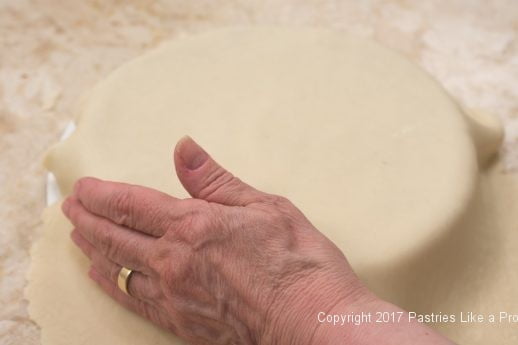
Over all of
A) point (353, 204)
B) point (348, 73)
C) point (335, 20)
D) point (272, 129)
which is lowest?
point (353, 204)

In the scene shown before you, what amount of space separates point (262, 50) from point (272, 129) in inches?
12.3

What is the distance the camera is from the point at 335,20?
2119 mm

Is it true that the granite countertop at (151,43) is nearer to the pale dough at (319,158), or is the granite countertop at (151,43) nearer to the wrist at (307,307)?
the pale dough at (319,158)

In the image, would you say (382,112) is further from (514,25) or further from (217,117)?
(514,25)

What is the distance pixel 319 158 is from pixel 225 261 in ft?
1.47

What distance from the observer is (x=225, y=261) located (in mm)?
973

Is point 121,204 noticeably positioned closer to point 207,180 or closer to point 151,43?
point 207,180

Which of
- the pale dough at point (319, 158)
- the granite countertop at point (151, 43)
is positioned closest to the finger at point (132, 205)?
the pale dough at point (319, 158)

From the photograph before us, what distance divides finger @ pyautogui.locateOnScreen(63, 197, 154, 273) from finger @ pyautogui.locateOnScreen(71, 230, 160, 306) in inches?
0.8

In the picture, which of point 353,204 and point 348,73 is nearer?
point 353,204

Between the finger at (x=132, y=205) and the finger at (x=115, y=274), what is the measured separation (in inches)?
3.8

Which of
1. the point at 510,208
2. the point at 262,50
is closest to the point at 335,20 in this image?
the point at 262,50

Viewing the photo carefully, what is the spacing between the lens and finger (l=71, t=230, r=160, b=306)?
1.10 m

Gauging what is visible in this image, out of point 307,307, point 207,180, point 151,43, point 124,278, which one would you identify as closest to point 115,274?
point 124,278
